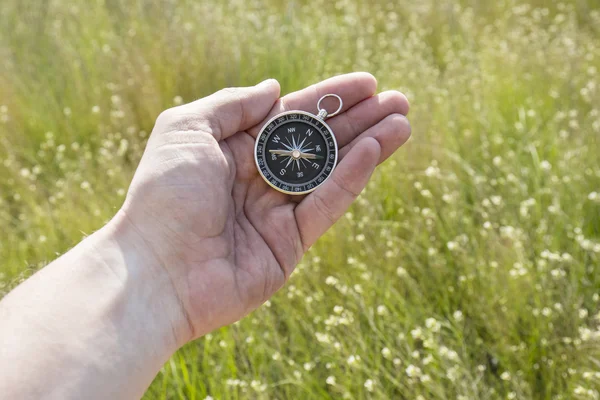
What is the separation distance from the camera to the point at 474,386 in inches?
99.6

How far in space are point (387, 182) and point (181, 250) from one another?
189cm

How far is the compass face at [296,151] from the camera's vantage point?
2.77 metres

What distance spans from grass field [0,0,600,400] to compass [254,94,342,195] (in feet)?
1.93

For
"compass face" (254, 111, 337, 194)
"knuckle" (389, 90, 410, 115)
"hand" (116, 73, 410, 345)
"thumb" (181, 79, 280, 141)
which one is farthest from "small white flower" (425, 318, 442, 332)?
"thumb" (181, 79, 280, 141)

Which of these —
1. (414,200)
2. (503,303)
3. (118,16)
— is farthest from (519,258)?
(118,16)

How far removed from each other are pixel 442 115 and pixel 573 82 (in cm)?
109

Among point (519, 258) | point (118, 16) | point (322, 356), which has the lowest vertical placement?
point (322, 356)

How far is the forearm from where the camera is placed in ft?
6.23

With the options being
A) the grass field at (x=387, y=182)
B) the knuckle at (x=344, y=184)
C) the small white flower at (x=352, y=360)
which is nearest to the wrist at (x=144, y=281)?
the grass field at (x=387, y=182)

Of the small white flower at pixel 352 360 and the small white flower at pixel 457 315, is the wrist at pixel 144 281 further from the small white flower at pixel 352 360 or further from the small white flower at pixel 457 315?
the small white flower at pixel 457 315

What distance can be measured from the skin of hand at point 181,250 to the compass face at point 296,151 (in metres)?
0.07

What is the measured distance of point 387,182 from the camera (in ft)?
13.0

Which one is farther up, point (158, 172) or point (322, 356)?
point (158, 172)

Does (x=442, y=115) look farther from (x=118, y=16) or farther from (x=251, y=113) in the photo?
(x=118, y=16)
